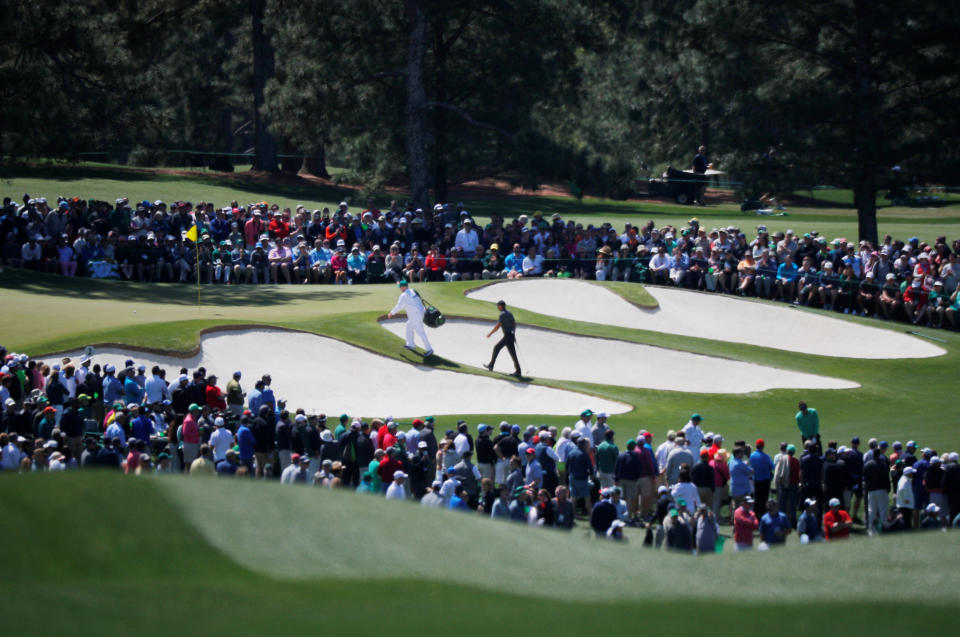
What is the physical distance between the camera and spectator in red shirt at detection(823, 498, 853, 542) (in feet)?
48.1

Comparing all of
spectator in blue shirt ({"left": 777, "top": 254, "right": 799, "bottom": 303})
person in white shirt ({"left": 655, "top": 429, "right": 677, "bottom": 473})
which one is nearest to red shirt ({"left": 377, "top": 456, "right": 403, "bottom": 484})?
person in white shirt ({"left": 655, "top": 429, "right": 677, "bottom": 473})

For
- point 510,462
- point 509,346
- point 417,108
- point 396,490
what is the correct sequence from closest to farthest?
point 396,490
point 510,462
point 509,346
point 417,108

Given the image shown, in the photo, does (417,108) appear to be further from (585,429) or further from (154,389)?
(585,429)

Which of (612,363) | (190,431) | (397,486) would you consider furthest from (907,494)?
(612,363)

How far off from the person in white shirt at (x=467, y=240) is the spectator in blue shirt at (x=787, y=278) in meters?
8.68

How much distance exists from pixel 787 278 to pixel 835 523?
18037mm

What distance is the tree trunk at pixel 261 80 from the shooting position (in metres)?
52.0

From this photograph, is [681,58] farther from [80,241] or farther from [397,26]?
[80,241]

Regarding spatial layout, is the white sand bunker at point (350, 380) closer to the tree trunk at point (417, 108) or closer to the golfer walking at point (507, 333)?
the golfer walking at point (507, 333)

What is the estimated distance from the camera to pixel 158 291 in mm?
29078

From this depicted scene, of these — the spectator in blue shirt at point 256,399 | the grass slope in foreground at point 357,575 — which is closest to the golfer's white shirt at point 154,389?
the spectator in blue shirt at point 256,399

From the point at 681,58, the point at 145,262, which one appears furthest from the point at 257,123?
the point at 145,262

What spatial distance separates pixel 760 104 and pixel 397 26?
1416 cm

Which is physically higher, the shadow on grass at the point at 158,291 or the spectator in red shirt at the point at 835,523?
the shadow on grass at the point at 158,291
